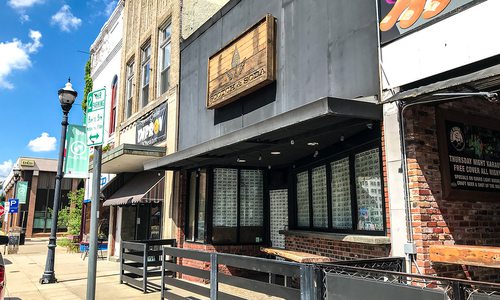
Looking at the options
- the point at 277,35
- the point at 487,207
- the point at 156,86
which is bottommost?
the point at 487,207

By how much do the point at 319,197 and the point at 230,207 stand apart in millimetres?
3354

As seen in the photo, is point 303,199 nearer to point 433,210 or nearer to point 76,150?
point 433,210

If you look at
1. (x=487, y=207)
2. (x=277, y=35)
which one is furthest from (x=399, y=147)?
(x=277, y=35)

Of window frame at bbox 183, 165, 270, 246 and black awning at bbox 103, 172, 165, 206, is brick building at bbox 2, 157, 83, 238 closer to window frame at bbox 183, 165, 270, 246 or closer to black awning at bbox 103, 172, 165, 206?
black awning at bbox 103, 172, 165, 206

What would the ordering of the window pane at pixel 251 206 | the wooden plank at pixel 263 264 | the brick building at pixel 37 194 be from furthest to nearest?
the brick building at pixel 37 194, the window pane at pixel 251 206, the wooden plank at pixel 263 264

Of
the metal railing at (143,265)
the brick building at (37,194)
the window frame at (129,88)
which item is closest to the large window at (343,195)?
the metal railing at (143,265)

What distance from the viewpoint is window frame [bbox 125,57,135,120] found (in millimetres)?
18258

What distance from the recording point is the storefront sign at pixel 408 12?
5271mm

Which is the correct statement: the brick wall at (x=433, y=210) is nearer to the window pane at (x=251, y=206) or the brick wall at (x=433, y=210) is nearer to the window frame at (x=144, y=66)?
the window pane at (x=251, y=206)

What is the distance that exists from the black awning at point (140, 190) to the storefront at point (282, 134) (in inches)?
47.6

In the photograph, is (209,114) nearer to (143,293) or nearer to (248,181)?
(248,181)

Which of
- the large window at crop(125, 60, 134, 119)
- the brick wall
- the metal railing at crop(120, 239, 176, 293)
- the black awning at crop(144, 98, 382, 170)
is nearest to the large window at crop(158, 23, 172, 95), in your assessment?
the large window at crop(125, 60, 134, 119)

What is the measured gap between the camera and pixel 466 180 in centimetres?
603

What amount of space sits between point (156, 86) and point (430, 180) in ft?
38.0
